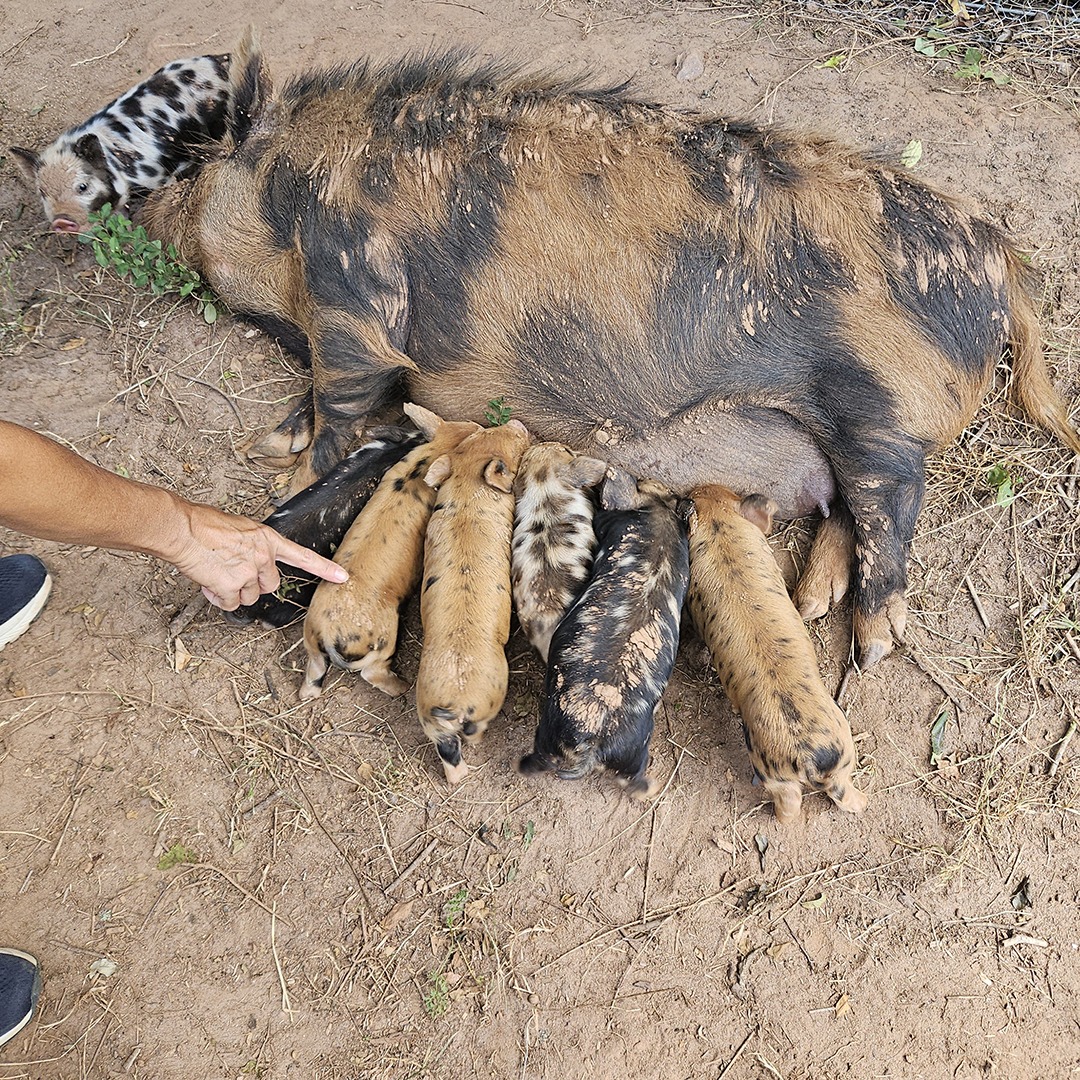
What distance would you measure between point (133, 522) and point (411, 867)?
4.36 feet

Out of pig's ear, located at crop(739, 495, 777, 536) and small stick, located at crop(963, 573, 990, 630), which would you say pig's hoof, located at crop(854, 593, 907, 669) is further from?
pig's ear, located at crop(739, 495, 777, 536)

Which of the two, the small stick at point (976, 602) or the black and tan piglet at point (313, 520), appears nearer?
the black and tan piglet at point (313, 520)

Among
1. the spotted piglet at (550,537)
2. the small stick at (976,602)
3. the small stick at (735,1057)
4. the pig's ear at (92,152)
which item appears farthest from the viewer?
the pig's ear at (92,152)

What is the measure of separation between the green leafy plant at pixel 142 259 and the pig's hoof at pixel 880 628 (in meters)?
2.99

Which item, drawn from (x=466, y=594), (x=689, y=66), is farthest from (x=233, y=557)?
(x=689, y=66)

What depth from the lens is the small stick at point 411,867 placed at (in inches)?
104

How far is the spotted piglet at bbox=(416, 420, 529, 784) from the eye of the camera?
253 cm

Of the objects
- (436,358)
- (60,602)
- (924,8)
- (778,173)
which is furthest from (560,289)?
(924,8)

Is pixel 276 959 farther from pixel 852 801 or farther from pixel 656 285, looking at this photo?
pixel 656 285

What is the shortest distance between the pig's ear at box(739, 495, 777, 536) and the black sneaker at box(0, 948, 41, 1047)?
270cm

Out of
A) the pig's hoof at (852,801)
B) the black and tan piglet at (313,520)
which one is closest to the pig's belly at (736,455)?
the black and tan piglet at (313,520)

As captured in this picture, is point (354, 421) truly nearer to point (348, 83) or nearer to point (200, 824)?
point (348, 83)

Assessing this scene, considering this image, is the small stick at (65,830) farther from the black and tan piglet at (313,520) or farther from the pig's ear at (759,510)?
the pig's ear at (759,510)

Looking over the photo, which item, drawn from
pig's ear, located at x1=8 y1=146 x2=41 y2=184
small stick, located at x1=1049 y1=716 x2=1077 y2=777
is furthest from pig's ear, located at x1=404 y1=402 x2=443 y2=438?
small stick, located at x1=1049 y1=716 x2=1077 y2=777
